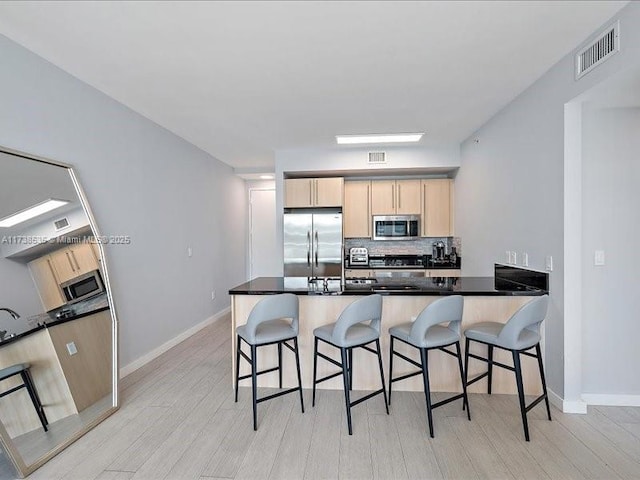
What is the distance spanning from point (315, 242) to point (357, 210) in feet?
3.05

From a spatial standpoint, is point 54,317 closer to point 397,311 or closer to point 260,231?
point 397,311

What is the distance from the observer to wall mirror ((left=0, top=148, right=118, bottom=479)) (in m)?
2.06

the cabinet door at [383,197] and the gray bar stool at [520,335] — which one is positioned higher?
the cabinet door at [383,197]

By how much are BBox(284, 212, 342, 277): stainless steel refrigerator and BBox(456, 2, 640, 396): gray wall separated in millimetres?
1907

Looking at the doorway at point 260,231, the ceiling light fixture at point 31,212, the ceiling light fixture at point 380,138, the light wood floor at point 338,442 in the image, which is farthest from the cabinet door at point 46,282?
the doorway at point 260,231

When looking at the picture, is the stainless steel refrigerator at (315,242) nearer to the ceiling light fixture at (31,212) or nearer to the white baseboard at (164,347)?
the white baseboard at (164,347)

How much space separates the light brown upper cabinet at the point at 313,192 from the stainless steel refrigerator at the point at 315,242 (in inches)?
10.1

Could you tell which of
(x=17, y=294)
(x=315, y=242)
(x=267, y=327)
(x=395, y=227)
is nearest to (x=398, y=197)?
(x=395, y=227)

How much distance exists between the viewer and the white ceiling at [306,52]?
1955mm

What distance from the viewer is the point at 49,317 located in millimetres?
2336

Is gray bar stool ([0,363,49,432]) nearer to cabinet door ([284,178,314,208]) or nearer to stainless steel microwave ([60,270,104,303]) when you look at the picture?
stainless steel microwave ([60,270,104,303])

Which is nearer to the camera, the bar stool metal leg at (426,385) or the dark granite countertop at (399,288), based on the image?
the bar stool metal leg at (426,385)

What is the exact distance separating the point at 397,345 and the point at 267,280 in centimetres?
139

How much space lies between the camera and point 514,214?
3.22 meters
